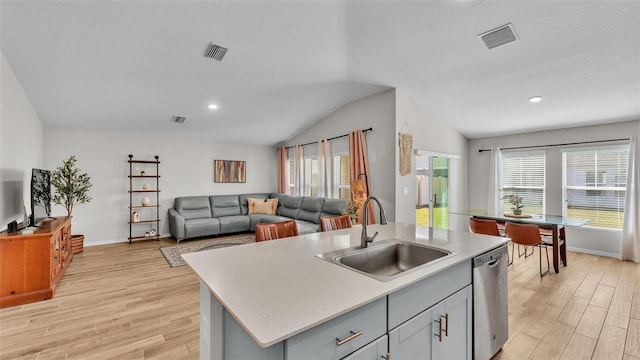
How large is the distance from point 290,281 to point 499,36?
9.57 ft

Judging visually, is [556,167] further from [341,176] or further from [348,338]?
[348,338]

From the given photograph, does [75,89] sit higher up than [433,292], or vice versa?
[75,89]

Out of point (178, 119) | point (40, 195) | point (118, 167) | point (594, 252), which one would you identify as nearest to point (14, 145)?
point (40, 195)

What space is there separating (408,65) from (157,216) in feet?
17.9

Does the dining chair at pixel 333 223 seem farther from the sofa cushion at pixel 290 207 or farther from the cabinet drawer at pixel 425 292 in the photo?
the sofa cushion at pixel 290 207

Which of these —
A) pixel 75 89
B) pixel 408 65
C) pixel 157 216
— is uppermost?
pixel 408 65

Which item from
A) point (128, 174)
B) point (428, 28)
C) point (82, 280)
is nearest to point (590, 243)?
point (428, 28)

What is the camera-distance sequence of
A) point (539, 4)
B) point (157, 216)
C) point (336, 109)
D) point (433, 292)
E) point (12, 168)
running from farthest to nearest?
point (157, 216) → point (336, 109) → point (12, 168) → point (539, 4) → point (433, 292)

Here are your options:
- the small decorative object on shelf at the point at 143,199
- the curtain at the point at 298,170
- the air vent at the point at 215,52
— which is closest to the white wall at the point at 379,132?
the curtain at the point at 298,170

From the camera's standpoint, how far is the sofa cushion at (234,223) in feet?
18.9

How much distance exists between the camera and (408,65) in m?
3.35

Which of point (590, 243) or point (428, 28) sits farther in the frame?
point (590, 243)

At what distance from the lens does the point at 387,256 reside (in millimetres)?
1863

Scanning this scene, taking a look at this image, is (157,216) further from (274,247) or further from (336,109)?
(274,247)
